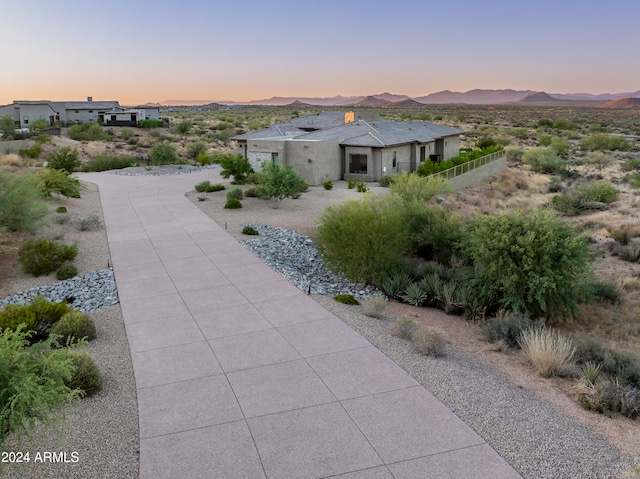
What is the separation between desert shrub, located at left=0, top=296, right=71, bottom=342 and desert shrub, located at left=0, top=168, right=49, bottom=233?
26.8 ft

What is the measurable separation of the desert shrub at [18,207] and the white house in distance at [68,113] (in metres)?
60.2

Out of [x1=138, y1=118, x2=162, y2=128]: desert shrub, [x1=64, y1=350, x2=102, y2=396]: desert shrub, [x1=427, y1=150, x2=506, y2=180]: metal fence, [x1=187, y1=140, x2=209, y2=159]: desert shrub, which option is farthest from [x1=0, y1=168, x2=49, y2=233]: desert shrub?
[x1=138, y1=118, x2=162, y2=128]: desert shrub

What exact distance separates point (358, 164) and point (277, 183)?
1092 centimetres

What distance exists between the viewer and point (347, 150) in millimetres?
37625

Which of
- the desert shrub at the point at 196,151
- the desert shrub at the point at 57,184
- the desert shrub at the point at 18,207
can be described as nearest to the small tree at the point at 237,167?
the desert shrub at the point at 57,184

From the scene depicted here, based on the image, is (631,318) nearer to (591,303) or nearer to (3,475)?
(591,303)

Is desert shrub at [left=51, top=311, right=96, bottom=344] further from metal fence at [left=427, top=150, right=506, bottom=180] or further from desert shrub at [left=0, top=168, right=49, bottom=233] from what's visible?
metal fence at [left=427, top=150, right=506, bottom=180]

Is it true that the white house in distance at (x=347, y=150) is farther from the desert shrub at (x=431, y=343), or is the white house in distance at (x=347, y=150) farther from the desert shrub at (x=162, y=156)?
the desert shrub at (x=431, y=343)

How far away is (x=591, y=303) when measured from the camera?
16.2 m

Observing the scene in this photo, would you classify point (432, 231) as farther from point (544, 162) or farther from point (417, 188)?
point (544, 162)

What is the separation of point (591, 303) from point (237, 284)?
999 cm

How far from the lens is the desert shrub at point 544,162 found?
4759 centimetres

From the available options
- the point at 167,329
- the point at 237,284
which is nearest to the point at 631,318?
the point at 237,284

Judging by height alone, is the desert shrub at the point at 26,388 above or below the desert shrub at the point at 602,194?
above
